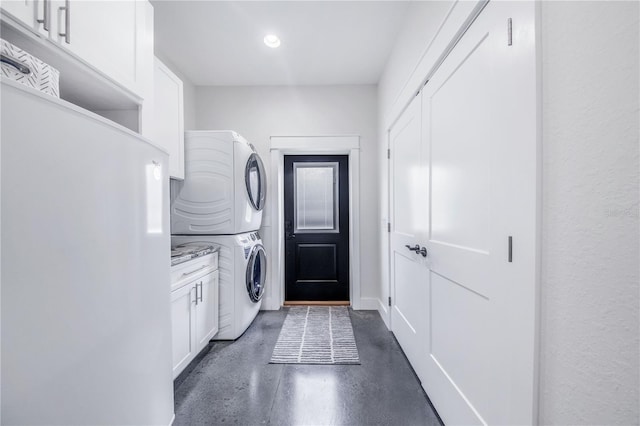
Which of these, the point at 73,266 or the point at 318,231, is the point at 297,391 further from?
the point at 318,231

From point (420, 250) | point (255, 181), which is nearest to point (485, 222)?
point (420, 250)

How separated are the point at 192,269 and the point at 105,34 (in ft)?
4.61

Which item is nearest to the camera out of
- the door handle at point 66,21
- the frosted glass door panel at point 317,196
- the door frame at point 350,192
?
the door handle at point 66,21

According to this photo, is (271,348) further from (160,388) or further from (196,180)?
(196,180)

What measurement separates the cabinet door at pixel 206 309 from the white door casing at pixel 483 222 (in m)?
1.60

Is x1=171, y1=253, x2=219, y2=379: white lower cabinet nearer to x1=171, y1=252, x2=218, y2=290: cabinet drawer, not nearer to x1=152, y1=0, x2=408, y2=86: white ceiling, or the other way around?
x1=171, y1=252, x2=218, y2=290: cabinet drawer

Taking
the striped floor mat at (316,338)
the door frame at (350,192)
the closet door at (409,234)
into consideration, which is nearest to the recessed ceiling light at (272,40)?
the door frame at (350,192)

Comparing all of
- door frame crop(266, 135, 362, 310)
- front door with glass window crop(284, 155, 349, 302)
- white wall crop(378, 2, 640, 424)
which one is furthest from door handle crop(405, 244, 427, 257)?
front door with glass window crop(284, 155, 349, 302)

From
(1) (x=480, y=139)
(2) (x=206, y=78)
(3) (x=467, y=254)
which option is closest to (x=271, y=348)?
(3) (x=467, y=254)

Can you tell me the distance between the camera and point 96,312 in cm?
73

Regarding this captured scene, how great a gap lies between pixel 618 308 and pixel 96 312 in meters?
1.29

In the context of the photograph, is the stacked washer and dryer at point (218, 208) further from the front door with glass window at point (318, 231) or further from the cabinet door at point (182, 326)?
the front door with glass window at point (318, 231)

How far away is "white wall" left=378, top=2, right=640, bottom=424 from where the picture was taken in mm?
555

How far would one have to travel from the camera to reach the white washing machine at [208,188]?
2328 mm
